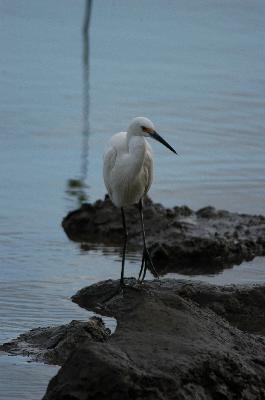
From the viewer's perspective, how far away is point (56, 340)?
867 cm

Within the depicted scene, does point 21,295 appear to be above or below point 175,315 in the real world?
below

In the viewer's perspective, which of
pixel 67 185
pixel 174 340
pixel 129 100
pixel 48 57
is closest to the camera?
pixel 174 340

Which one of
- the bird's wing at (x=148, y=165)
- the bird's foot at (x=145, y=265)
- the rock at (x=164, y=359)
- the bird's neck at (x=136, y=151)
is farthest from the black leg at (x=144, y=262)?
the rock at (x=164, y=359)

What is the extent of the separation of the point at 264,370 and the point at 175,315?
0.66 metres

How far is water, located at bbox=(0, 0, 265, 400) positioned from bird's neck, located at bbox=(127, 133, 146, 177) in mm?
1263

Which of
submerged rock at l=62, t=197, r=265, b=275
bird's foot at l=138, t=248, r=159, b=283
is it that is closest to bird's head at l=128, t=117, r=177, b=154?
bird's foot at l=138, t=248, r=159, b=283

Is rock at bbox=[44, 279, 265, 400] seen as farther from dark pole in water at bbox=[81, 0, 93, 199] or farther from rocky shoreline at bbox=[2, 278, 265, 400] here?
dark pole in water at bbox=[81, 0, 93, 199]

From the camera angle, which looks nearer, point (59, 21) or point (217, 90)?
point (217, 90)

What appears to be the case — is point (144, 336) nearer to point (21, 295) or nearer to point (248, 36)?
point (21, 295)

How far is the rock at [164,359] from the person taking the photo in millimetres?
6785

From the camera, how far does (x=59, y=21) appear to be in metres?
28.2

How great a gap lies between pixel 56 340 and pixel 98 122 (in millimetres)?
9304

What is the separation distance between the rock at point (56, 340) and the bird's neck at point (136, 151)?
4.50 feet

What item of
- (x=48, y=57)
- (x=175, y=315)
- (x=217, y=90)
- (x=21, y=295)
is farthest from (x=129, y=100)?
(x=175, y=315)
